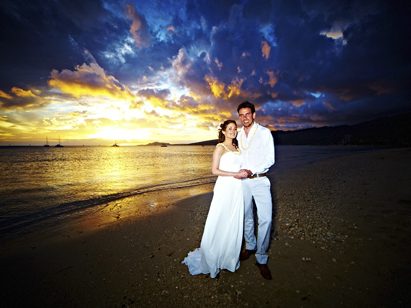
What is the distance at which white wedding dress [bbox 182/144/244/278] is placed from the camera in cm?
392

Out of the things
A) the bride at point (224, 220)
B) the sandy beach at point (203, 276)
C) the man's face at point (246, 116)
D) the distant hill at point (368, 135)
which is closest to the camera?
the sandy beach at point (203, 276)

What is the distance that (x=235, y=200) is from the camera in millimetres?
3965

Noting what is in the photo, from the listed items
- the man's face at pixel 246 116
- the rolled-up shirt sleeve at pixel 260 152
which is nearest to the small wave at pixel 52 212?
the rolled-up shirt sleeve at pixel 260 152

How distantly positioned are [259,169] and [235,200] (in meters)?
0.80

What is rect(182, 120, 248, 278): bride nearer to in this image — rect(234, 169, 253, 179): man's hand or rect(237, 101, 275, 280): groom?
rect(234, 169, 253, 179): man's hand

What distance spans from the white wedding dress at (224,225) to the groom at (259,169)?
0.87ft

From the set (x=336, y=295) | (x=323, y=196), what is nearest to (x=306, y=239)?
(x=336, y=295)

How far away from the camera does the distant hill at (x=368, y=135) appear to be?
104m

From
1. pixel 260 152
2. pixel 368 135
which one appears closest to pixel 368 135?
pixel 368 135

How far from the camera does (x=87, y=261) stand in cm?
485

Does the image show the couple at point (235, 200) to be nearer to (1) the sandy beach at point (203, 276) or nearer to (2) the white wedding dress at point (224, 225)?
(2) the white wedding dress at point (224, 225)

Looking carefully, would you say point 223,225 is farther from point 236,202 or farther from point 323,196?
point 323,196

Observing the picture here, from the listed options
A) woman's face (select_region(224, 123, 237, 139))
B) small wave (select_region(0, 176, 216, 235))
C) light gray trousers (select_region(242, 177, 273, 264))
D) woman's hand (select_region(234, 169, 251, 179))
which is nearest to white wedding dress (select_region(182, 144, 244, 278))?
woman's hand (select_region(234, 169, 251, 179))

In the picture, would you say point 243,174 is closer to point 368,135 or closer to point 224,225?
point 224,225
